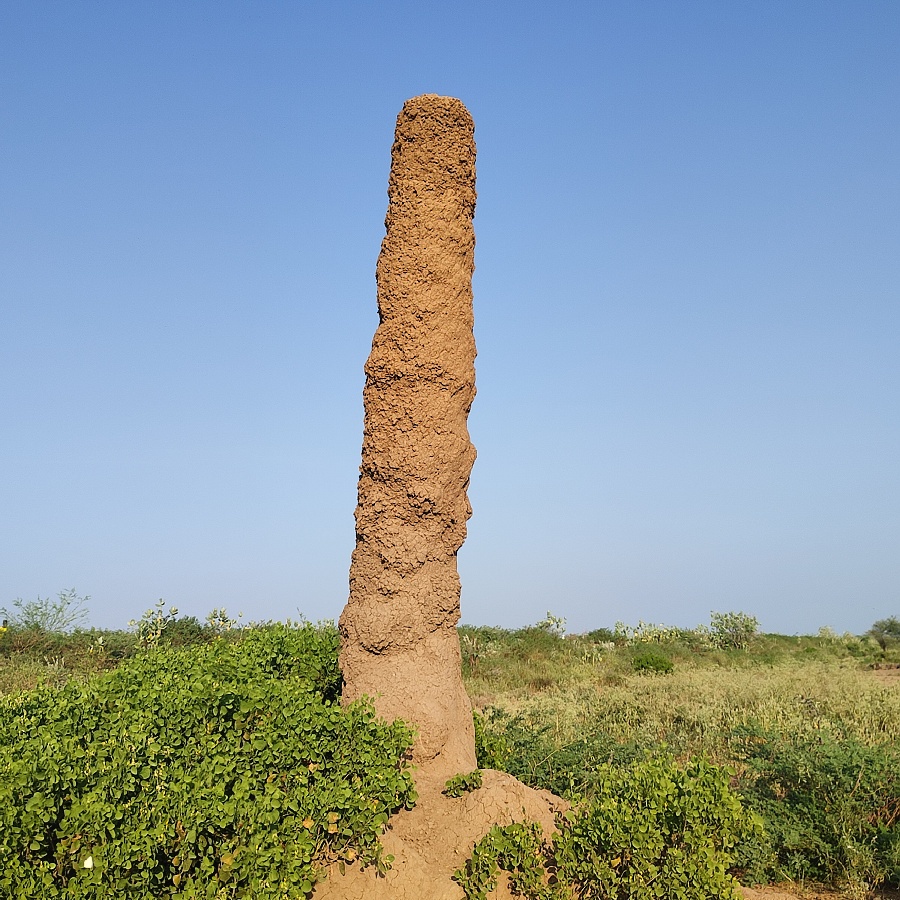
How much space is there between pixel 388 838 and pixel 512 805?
32.9 inches

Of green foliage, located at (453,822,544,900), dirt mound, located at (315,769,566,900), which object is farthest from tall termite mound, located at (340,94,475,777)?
green foliage, located at (453,822,544,900)

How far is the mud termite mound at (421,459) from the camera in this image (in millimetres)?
6145

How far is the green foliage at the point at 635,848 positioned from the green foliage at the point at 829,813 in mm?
1574

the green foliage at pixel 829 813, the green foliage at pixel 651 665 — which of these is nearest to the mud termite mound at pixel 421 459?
the green foliage at pixel 829 813

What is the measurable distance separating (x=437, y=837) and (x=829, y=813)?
10.8 feet

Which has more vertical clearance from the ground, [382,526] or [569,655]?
[382,526]

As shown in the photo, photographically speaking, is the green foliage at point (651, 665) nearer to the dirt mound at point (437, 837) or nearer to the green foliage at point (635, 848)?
the dirt mound at point (437, 837)

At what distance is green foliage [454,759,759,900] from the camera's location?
193 inches

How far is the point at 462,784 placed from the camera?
5723 millimetres

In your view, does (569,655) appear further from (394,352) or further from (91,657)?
(394,352)

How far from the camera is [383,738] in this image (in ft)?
18.0

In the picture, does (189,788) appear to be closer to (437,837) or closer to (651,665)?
(437,837)

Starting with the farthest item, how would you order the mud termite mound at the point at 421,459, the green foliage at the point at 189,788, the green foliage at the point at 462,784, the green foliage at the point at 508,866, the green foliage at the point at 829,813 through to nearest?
1. the green foliage at the point at 829,813
2. the mud termite mound at the point at 421,459
3. the green foliage at the point at 462,784
4. the green foliage at the point at 508,866
5. the green foliage at the point at 189,788

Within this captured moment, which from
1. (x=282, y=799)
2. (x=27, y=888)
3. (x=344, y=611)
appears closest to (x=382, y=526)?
(x=344, y=611)
